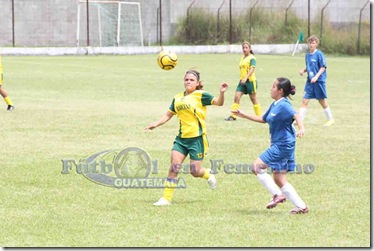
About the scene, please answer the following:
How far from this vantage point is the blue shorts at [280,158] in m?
10.3

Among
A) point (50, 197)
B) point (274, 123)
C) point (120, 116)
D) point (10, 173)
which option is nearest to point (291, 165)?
point (274, 123)

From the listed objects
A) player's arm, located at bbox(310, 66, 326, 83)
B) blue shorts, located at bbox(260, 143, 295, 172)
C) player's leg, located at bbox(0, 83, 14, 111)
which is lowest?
player's leg, located at bbox(0, 83, 14, 111)

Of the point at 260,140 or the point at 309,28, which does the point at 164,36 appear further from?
the point at 260,140

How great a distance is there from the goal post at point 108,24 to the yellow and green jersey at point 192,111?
46490 millimetres

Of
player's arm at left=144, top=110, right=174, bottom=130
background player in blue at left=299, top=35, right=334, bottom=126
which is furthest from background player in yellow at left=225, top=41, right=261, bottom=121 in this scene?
player's arm at left=144, top=110, right=174, bottom=130

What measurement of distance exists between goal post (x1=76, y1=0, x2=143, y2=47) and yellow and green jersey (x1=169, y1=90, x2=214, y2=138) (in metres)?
46.5

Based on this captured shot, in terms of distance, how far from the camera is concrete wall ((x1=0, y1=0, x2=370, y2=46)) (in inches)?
2264

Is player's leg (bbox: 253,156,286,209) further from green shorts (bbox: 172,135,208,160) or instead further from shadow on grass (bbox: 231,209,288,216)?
green shorts (bbox: 172,135,208,160)

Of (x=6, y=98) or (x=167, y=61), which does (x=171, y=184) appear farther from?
(x=6, y=98)

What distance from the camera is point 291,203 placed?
1106cm

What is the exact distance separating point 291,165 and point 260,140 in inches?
271

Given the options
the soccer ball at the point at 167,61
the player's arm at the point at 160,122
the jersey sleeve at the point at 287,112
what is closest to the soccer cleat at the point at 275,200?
the jersey sleeve at the point at 287,112

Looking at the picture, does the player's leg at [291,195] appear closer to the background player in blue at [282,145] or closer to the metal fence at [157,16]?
the background player in blue at [282,145]

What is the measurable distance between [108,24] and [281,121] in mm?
49136
